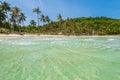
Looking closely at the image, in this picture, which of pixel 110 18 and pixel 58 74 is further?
pixel 110 18

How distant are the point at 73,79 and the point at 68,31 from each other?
9799 cm

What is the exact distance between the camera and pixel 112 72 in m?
7.76

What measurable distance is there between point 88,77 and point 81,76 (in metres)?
0.30

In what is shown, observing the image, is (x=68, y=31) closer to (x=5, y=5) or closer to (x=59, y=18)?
(x=59, y=18)

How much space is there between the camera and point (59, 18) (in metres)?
111

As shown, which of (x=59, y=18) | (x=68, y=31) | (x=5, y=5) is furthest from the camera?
(x=59, y=18)

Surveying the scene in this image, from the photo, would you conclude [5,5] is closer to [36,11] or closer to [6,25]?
[6,25]

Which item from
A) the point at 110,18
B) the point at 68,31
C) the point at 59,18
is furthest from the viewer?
the point at 110,18

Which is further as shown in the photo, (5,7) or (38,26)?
(38,26)

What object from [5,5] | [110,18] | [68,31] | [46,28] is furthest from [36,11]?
[110,18]

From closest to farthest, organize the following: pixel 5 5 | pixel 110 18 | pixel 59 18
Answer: pixel 5 5 → pixel 59 18 → pixel 110 18

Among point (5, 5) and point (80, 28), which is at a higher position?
point (5, 5)

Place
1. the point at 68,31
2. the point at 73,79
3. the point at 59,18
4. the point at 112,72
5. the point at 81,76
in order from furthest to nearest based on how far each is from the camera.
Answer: the point at 59,18 < the point at 68,31 < the point at 112,72 < the point at 81,76 < the point at 73,79

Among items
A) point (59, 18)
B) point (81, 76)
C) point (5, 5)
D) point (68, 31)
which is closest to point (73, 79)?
point (81, 76)
